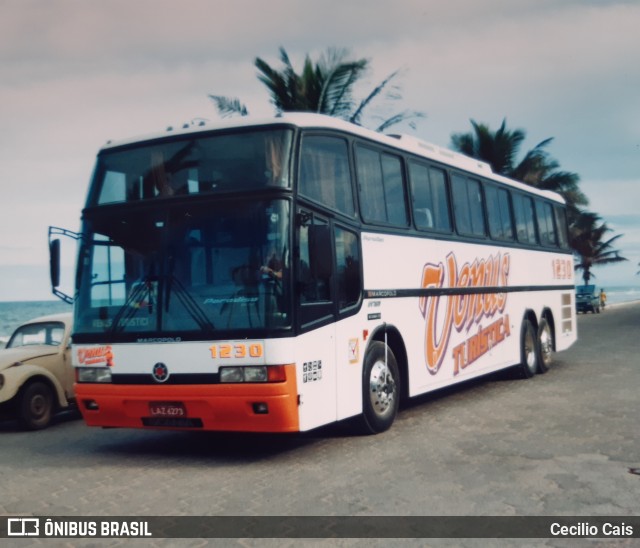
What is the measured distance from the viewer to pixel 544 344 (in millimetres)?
16141

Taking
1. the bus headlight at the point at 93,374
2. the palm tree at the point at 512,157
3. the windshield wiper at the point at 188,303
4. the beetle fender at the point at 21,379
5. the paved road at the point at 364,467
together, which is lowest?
the paved road at the point at 364,467

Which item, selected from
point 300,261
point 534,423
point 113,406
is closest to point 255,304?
point 300,261

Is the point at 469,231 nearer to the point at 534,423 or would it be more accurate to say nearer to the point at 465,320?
the point at 465,320

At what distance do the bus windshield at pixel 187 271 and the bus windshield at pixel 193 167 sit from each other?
0.20 m

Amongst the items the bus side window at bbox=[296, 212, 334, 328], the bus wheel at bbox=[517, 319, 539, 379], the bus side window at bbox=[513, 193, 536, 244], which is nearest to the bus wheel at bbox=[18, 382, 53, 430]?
the bus side window at bbox=[296, 212, 334, 328]

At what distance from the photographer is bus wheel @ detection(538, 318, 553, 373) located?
1581 centimetres

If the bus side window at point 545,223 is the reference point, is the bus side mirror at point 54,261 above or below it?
below

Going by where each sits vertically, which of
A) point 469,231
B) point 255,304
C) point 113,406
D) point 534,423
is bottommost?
point 534,423

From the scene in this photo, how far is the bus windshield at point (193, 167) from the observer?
802 cm

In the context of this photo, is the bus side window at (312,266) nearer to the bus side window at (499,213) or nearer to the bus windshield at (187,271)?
the bus windshield at (187,271)

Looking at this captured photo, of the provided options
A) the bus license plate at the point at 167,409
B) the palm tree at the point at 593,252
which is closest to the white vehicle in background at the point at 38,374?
the bus license plate at the point at 167,409

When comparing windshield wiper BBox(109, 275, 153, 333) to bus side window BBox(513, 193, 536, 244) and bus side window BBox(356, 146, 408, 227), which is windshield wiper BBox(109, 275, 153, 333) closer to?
bus side window BBox(356, 146, 408, 227)

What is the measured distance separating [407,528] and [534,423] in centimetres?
467

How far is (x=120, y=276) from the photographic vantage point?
324 inches
